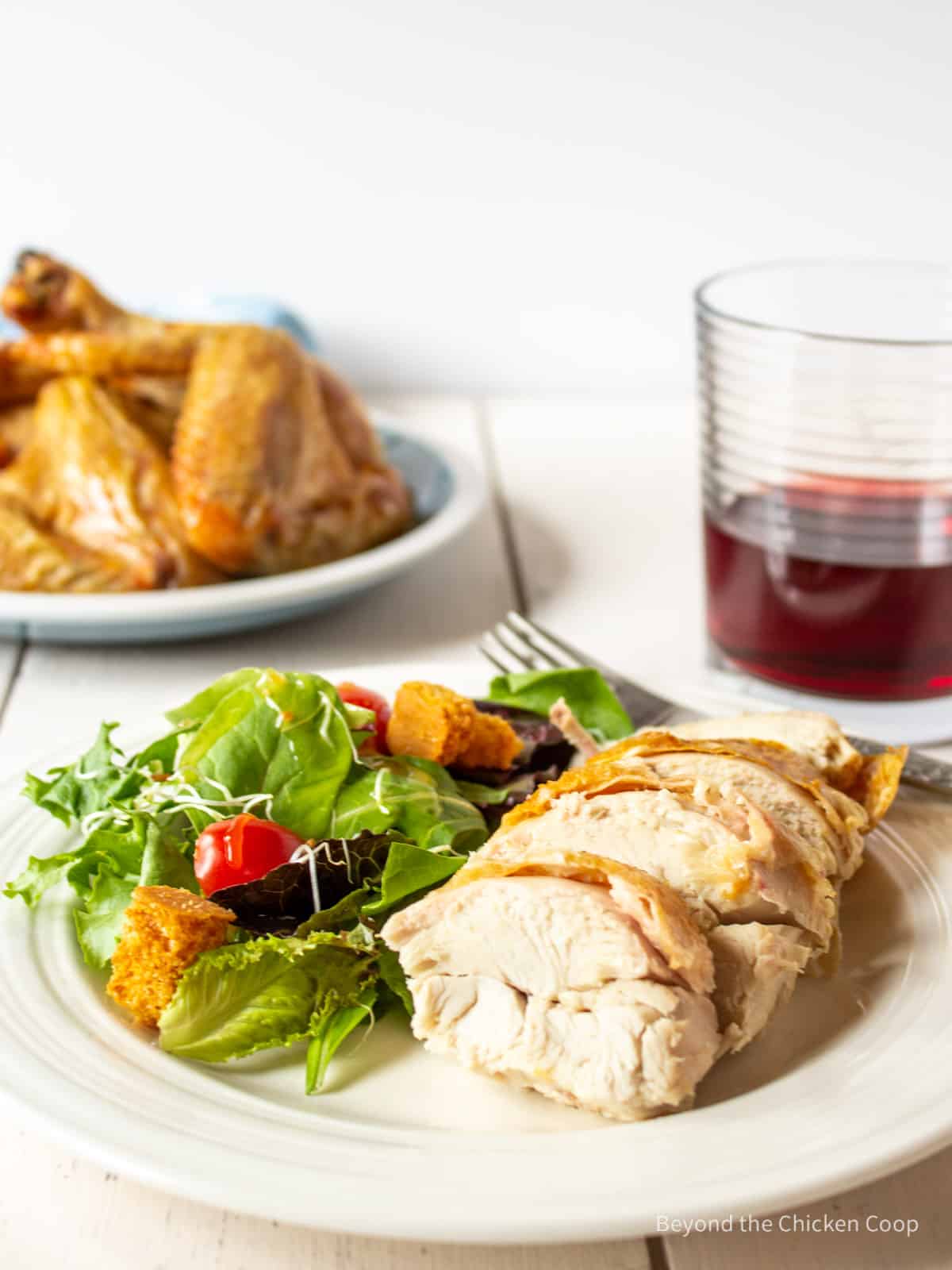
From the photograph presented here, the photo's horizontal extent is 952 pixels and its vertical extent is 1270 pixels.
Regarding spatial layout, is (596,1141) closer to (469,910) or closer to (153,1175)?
(469,910)

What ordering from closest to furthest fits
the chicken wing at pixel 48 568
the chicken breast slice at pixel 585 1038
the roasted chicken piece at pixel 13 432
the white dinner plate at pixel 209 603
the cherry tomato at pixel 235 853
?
the chicken breast slice at pixel 585 1038, the cherry tomato at pixel 235 853, the white dinner plate at pixel 209 603, the chicken wing at pixel 48 568, the roasted chicken piece at pixel 13 432

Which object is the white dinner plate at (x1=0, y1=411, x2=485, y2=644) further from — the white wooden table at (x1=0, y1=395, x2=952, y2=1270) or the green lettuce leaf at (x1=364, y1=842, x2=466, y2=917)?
the green lettuce leaf at (x1=364, y1=842, x2=466, y2=917)

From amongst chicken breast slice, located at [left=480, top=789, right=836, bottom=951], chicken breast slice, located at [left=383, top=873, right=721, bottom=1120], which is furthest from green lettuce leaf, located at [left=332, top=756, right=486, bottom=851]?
chicken breast slice, located at [left=383, top=873, right=721, bottom=1120]

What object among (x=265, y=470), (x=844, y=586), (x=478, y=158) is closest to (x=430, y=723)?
(x=844, y=586)

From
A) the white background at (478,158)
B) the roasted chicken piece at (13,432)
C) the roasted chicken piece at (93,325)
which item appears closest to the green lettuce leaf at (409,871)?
the roasted chicken piece at (93,325)

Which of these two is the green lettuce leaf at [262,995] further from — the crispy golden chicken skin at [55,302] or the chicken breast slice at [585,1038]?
the crispy golden chicken skin at [55,302]
